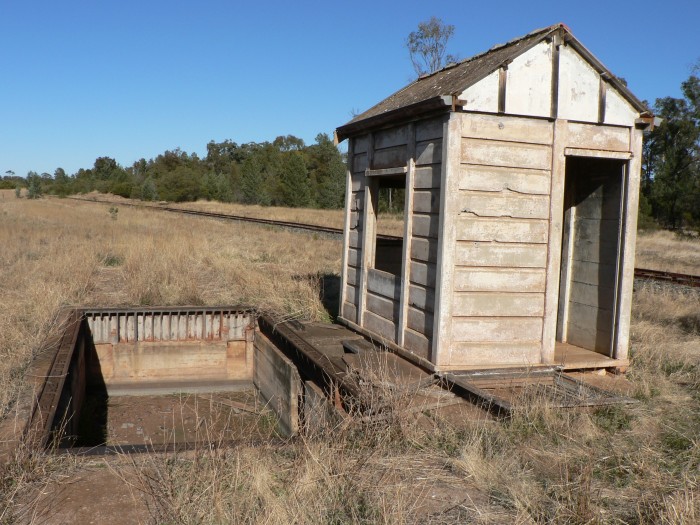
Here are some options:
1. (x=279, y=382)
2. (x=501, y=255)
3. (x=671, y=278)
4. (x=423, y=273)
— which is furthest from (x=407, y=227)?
(x=671, y=278)

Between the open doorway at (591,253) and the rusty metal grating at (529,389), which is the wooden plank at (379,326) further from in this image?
the open doorway at (591,253)

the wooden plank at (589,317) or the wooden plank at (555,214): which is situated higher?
the wooden plank at (555,214)

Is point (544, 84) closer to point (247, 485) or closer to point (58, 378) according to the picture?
point (247, 485)

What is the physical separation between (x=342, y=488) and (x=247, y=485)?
60cm

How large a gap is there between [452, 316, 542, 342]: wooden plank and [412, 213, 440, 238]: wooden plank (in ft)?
2.89

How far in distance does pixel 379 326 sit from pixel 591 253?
101 inches

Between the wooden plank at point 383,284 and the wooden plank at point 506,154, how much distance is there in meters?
1.66

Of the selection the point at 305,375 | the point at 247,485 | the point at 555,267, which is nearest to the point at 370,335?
the point at 305,375

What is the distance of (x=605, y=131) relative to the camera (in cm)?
668

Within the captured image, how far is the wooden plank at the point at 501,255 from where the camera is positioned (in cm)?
630

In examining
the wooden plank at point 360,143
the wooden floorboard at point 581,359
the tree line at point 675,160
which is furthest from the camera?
the tree line at point 675,160

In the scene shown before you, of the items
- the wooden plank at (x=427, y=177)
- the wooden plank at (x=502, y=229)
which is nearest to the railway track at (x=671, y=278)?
the wooden plank at (x=502, y=229)

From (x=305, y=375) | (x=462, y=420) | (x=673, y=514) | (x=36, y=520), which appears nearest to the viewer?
(x=673, y=514)

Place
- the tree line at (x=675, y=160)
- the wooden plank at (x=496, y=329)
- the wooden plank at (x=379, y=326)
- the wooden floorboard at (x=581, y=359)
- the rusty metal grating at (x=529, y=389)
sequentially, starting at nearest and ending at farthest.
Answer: the rusty metal grating at (x=529, y=389) < the wooden plank at (x=496, y=329) < the wooden floorboard at (x=581, y=359) < the wooden plank at (x=379, y=326) < the tree line at (x=675, y=160)
